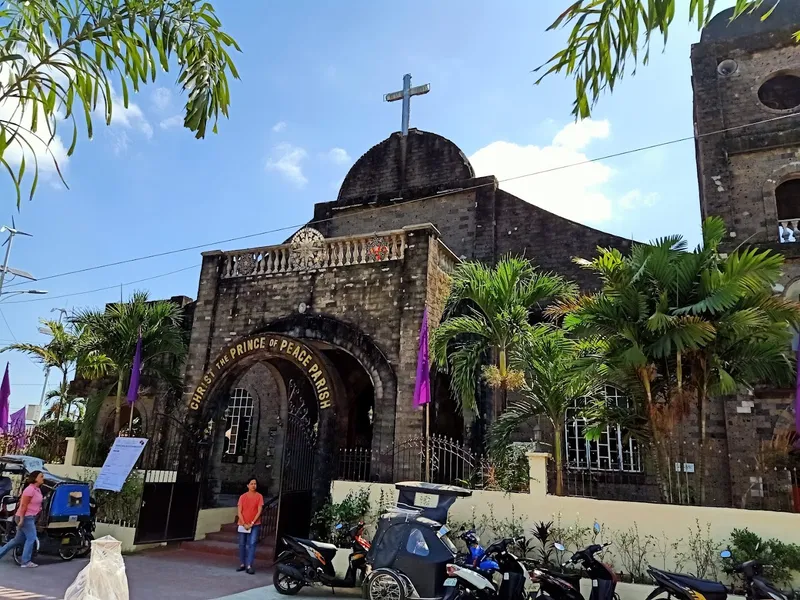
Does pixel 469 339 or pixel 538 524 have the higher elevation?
pixel 469 339

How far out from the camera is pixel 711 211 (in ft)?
41.3

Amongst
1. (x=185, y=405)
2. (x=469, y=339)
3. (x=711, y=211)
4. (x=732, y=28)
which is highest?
(x=732, y=28)

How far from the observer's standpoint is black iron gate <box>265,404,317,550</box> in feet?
32.0

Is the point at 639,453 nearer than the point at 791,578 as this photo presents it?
No

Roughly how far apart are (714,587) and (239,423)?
43.1 ft

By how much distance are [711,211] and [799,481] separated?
18.0 ft

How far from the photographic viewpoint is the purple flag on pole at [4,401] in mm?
14805

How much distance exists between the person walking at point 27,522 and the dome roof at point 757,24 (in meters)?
16.0

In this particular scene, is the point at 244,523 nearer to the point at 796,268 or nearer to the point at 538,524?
the point at 538,524

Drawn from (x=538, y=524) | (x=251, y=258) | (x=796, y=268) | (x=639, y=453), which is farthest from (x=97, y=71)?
(x=796, y=268)

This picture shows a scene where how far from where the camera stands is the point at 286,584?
814cm

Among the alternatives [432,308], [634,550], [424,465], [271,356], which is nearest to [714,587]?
[634,550]

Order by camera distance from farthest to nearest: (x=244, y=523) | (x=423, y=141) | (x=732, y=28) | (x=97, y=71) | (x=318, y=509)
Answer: (x=423, y=141)
(x=732, y=28)
(x=318, y=509)
(x=244, y=523)
(x=97, y=71)

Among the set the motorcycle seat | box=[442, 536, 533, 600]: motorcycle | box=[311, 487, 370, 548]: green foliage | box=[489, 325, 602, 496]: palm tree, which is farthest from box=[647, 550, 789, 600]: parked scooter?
box=[311, 487, 370, 548]: green foliage
